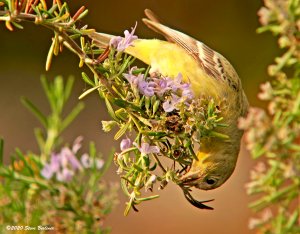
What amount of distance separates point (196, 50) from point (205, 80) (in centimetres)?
24

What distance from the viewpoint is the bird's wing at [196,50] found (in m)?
3.13

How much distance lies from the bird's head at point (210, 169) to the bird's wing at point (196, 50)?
0.45 metres

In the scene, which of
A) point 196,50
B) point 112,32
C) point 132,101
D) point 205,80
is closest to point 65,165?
point 132,101

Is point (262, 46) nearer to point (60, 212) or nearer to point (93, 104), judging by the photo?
point (93, 104)

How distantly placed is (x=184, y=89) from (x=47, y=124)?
0.66 metres

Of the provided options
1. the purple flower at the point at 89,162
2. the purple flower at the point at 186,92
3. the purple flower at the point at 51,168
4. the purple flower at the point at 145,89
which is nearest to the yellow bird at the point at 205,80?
the purple flower at the point at 186,92

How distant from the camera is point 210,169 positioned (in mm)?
2861

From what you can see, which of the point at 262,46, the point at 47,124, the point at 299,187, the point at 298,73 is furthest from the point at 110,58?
the point at 262,46

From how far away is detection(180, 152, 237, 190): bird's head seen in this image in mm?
2781

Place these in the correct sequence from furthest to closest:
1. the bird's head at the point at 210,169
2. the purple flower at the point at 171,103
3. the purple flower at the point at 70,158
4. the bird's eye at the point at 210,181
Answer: the bird's eye at the point at 210,181 < the bird's head at the point at 210,169 < the purple flower at the point at 171,103 < the purple flower at the point at 70,158

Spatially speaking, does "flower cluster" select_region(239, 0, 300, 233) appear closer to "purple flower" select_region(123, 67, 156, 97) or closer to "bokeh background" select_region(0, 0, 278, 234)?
"purple flower" select_region(123, 67, 156, 97)

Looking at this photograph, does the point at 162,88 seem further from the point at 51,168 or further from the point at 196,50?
the point at 196,50

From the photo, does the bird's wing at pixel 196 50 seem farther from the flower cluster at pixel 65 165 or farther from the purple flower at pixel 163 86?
the flower cluster at pixel 65 165

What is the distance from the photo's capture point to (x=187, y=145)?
158 cm
